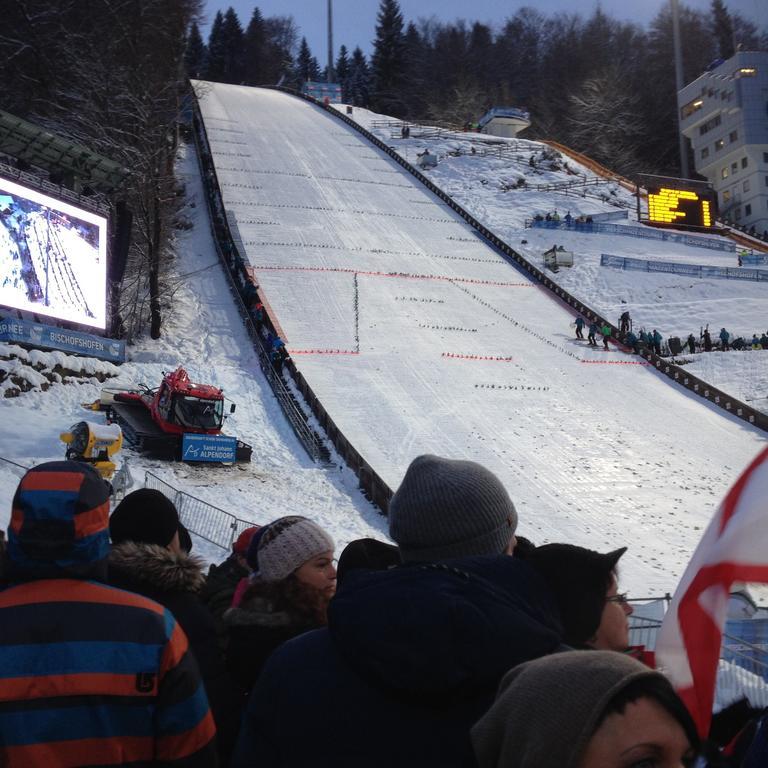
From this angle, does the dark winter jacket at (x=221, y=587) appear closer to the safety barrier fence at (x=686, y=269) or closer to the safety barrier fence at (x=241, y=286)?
the safety barrier fence at (x=241, y=286)

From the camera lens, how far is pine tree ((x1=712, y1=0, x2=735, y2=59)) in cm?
9606

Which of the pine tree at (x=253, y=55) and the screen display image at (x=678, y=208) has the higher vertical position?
the pine tree at (x=253, y=55)

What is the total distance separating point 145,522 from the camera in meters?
3.56

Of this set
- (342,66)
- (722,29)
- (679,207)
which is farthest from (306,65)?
(679,207)

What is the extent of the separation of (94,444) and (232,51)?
347 ft

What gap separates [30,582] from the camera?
2537 millimetres

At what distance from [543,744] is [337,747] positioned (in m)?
0.66

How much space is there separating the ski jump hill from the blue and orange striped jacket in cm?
1217

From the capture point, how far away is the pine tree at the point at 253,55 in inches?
4284

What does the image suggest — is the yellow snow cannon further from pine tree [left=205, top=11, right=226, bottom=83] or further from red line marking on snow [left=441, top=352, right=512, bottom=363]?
pine tree [left=205, top=11, right=226, bottom=83]

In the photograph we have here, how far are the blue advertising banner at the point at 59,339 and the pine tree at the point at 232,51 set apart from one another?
312ft

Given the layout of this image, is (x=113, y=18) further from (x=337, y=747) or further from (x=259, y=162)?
(x=337, y=747)

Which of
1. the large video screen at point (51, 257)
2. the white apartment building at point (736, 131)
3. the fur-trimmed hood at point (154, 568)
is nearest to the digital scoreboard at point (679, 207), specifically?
the white apartment building at point (736, 131)

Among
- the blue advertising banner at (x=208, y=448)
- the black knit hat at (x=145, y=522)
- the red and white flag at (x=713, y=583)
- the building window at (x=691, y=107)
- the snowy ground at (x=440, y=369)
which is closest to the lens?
the red and white flag at (x=713, y=583)
